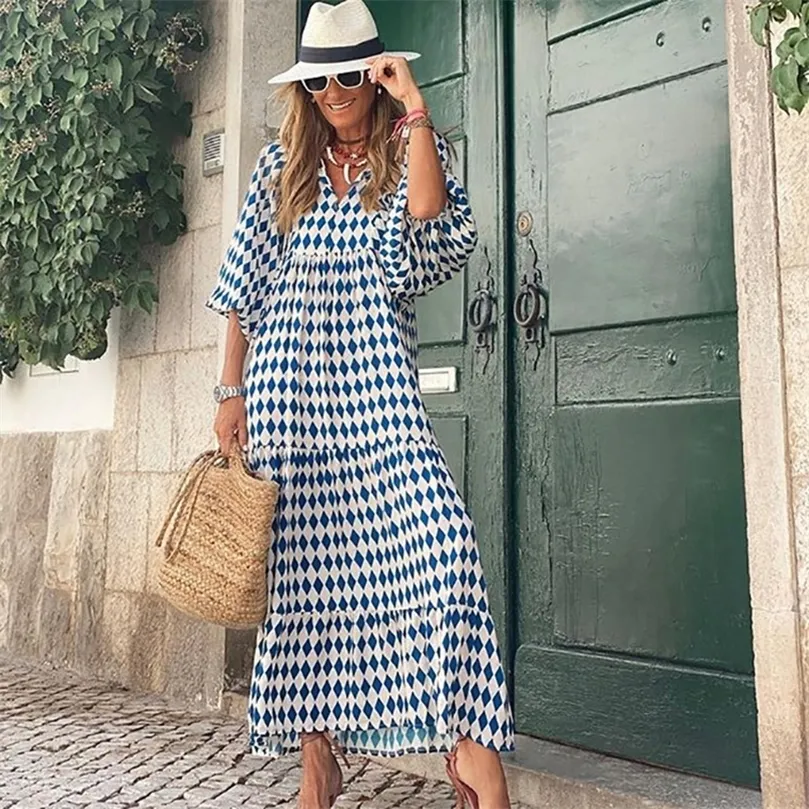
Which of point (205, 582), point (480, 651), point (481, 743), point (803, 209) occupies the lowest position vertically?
point (481, 743)

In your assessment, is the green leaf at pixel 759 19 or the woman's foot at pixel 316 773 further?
the woman's foot at pixel 316 773

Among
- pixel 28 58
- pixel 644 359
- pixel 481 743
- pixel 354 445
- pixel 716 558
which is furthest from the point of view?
pixel 28 58

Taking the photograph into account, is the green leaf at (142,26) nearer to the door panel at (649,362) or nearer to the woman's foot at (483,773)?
the door panel at (649,362)

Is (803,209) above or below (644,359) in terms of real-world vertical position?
above

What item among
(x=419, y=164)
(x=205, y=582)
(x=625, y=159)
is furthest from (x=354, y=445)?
(x=625, y=159)

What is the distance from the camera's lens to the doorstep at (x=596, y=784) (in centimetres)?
259

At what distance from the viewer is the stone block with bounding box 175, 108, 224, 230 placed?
13.7ft

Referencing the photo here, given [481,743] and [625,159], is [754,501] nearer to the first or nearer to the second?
[481,743]

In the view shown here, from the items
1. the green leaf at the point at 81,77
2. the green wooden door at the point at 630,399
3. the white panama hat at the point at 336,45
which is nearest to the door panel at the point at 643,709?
the green wooden door at the point at 630,399

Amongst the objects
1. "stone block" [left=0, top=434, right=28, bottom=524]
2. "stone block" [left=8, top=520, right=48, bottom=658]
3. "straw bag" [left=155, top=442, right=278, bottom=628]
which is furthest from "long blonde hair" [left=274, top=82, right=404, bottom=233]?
"stone block" [left=0, top=434, right=28, bottom=524]

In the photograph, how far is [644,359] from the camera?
3031 mm

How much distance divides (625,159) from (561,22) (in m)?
0.56

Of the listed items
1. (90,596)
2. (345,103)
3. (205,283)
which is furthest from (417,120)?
(90,596)

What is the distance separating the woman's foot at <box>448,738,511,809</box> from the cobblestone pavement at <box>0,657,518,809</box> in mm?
556
